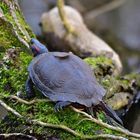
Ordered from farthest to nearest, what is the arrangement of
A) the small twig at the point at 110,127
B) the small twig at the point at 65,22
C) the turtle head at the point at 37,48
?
the small twig at the point at 65,22
the turtle head at the point at 37,48
the small twig at the point at 110,127

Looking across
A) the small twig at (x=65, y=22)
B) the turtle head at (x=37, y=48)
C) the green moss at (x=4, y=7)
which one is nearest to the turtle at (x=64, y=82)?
the turtle head at (x=37, y=48)

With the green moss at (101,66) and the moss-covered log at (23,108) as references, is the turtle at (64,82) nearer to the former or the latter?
the moss-covered log at (23,108)

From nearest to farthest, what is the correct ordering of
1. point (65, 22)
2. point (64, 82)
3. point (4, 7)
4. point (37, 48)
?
point (64, 82)
point (37, 48)
point (4, 7)
point (65, 22)

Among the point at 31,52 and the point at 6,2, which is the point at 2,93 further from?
the point at 6,2

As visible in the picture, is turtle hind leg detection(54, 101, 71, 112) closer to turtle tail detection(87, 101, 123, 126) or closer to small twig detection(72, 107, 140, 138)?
small twig detection(72, 107, 140, 138)

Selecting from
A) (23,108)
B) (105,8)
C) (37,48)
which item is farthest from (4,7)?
(105,8)

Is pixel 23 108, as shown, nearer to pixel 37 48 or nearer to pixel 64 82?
pixel 64 82
